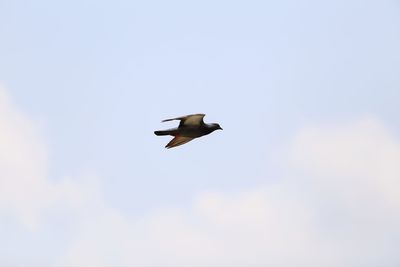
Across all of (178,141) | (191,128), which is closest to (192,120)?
(191,128)

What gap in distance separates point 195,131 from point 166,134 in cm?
183

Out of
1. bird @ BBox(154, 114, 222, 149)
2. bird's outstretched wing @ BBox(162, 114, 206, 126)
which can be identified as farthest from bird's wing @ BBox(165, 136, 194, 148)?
bird's outstretched wing @ BBox(162, 114, 206, 126)

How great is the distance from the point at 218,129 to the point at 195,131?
4.68ft

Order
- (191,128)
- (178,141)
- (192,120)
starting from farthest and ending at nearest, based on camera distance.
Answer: (178,141) → (191,128) → (192,120)

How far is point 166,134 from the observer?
5000cm

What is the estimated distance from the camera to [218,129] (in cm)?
5081

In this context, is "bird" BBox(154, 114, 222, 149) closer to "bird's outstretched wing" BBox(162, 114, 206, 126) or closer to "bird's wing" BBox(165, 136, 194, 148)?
"bird's outstretched wing" BBox(162, 114, 206, 126)

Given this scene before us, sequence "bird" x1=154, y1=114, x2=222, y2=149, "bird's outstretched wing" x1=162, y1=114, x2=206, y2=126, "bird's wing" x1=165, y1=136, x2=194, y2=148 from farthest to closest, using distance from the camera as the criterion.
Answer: "bird's wing" x1=165, y1=136, x2=194, y2=148 < "bird" x1=154, y1=114, x2=222, y2=149 < "bird's outstretched wing" x1=162, y1=114, x2=206, y2=126

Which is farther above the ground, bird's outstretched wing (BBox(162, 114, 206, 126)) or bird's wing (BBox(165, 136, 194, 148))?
bird's wing (BBox(165, 136, 194, 148))

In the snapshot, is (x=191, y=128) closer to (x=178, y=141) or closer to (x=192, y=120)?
(x=192, y=120)

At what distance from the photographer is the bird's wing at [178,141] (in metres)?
52.6

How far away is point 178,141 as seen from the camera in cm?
5319

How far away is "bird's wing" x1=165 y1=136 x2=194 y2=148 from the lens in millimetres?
52609

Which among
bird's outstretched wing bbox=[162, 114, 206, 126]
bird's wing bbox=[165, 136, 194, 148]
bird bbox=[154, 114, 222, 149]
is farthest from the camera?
bird's wing bbox=[165, 136, 194, 148]
